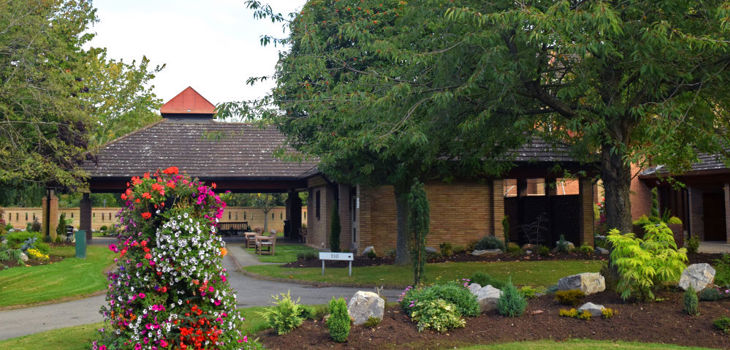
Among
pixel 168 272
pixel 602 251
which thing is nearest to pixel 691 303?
pixel 168 272

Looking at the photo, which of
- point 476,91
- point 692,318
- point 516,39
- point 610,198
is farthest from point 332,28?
point 692,318

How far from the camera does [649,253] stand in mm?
9922

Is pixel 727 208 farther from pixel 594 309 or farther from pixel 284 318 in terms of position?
pixel 284 318

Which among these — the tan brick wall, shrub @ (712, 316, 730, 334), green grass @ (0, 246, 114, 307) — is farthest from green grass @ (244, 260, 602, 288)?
shrub @ (712, 316, 730, 334)

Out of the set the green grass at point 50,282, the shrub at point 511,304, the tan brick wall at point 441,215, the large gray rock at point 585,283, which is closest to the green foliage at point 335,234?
the tan brick wall at point 441,215

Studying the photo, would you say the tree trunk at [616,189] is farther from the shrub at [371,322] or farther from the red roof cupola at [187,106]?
the red roof cupola at [187,106]

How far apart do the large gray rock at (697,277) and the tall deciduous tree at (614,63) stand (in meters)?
1.38

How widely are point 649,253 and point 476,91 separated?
428cm

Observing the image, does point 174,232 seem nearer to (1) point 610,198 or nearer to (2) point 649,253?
(2) point 649,253

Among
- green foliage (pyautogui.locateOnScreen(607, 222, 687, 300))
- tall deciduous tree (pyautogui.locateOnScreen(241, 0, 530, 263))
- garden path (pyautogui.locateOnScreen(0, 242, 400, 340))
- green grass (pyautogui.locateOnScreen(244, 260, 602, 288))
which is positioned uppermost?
tall deciduous tree (pyautogui.locateOnScreen(241, 0, 530, 263))

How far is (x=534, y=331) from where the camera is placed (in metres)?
8.98

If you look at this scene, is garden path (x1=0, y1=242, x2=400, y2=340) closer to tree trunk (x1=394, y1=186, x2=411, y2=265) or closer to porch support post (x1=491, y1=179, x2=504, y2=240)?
tree trunk (x1=394, y1=186, x2=411, y2=265)

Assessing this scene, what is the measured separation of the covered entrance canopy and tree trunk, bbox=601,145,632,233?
57.1 feet

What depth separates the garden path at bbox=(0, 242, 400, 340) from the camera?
11164 mm
